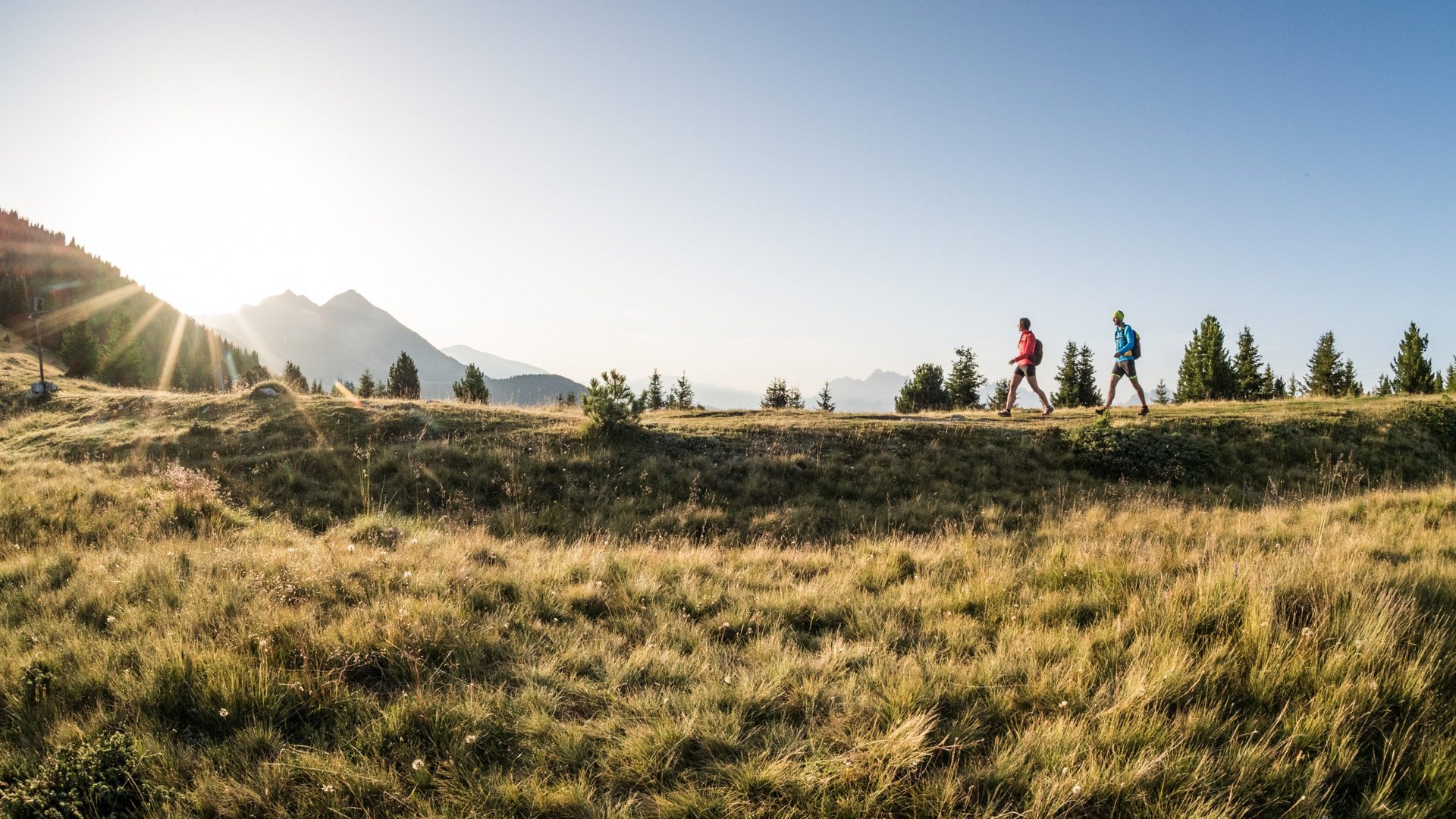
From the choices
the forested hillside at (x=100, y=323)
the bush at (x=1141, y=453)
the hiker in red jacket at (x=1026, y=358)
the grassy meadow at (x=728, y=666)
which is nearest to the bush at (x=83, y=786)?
the grassy meadow at (x=728, y=666)

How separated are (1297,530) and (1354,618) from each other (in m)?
4.12

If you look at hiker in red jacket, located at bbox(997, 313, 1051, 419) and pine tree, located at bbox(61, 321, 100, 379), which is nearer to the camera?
hiker in red jacket, located at bbox(997, 313, 1051, 419)

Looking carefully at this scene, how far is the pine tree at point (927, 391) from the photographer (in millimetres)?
76250

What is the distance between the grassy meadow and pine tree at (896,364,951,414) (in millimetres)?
69079

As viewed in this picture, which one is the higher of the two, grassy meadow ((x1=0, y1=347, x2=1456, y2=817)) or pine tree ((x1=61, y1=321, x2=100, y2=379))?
pine tree ((x1=61, y1=321, x2=100, y2=379))

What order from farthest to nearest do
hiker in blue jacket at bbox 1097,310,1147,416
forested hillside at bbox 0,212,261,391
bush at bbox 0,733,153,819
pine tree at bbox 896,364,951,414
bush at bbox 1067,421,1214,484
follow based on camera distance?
pine tree at bbox 896,364,951,414 → forested hillside at bbox 0,212,261,391 → hiker in blue jacket at bbox 1097,310,1147,416 → bush at bbox 1067,421,1214,484 → bush at bbox 0,733,153,819

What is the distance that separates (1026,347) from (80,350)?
85643 mm

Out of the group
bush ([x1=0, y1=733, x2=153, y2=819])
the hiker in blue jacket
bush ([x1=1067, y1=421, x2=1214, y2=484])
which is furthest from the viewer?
the hiker in blue jacket

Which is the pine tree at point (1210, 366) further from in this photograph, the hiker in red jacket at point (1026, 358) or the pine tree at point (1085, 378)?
the hiker in red jacket at point (1026, 358)

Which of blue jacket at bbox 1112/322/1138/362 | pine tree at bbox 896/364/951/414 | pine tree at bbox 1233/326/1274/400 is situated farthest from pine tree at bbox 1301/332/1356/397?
blue jacket at bbox 1112/322/1138/362

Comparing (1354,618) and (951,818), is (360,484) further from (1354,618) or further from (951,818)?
(1354,618)

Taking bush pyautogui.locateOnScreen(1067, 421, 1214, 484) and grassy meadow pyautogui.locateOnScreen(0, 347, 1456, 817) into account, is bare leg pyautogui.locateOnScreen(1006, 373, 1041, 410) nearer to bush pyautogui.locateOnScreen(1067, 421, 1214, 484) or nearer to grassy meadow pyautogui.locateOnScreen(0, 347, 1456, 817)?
bush pyautogui.locateOnScreen(1067, 421, 1214, 484)

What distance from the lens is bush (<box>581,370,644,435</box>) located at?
1455cm

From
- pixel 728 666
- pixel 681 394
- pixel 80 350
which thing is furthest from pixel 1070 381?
pixel 80 350
